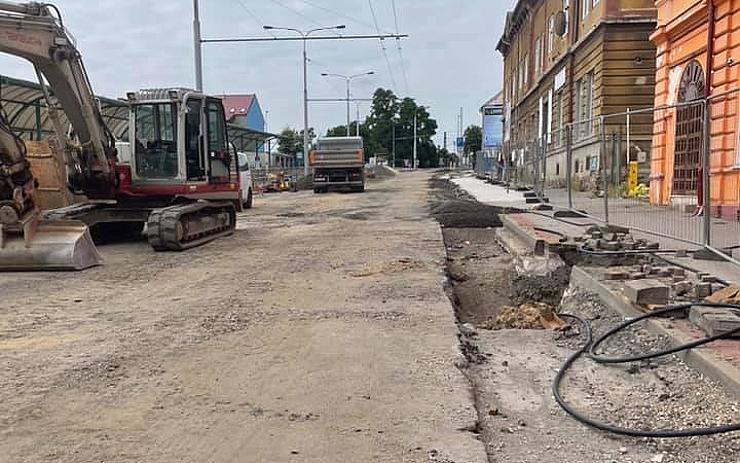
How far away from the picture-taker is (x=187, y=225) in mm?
12156

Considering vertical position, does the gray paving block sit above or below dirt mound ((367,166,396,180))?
below

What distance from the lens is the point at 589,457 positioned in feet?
11.9

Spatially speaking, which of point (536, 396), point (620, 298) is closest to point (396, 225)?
point (620, 298)

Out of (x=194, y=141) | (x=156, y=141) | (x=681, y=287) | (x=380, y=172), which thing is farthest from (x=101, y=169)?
(x=380, y=172)

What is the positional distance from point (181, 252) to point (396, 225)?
6015 millimetres

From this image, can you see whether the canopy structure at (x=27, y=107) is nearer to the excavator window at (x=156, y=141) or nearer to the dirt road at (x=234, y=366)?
the excavator window at (x=156, y=141)

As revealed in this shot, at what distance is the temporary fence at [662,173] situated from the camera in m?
8.19

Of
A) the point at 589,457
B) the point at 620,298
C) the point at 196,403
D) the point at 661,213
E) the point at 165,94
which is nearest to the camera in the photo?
the point at 589,457

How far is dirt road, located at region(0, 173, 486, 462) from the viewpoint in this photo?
12.2 feet

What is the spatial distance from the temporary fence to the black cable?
2.09 m

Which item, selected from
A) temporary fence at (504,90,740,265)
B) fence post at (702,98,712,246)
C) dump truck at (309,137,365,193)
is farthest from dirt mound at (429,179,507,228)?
dump truck at (309,137,365,193)

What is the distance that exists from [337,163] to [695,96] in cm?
2081

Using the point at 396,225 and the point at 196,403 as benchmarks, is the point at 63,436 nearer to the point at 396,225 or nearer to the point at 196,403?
the point at 196,403

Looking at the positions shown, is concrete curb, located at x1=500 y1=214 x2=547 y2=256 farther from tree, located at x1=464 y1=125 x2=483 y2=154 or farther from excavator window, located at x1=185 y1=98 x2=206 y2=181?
tree, located at x1=464 y1=125 x2=483 y2=154
